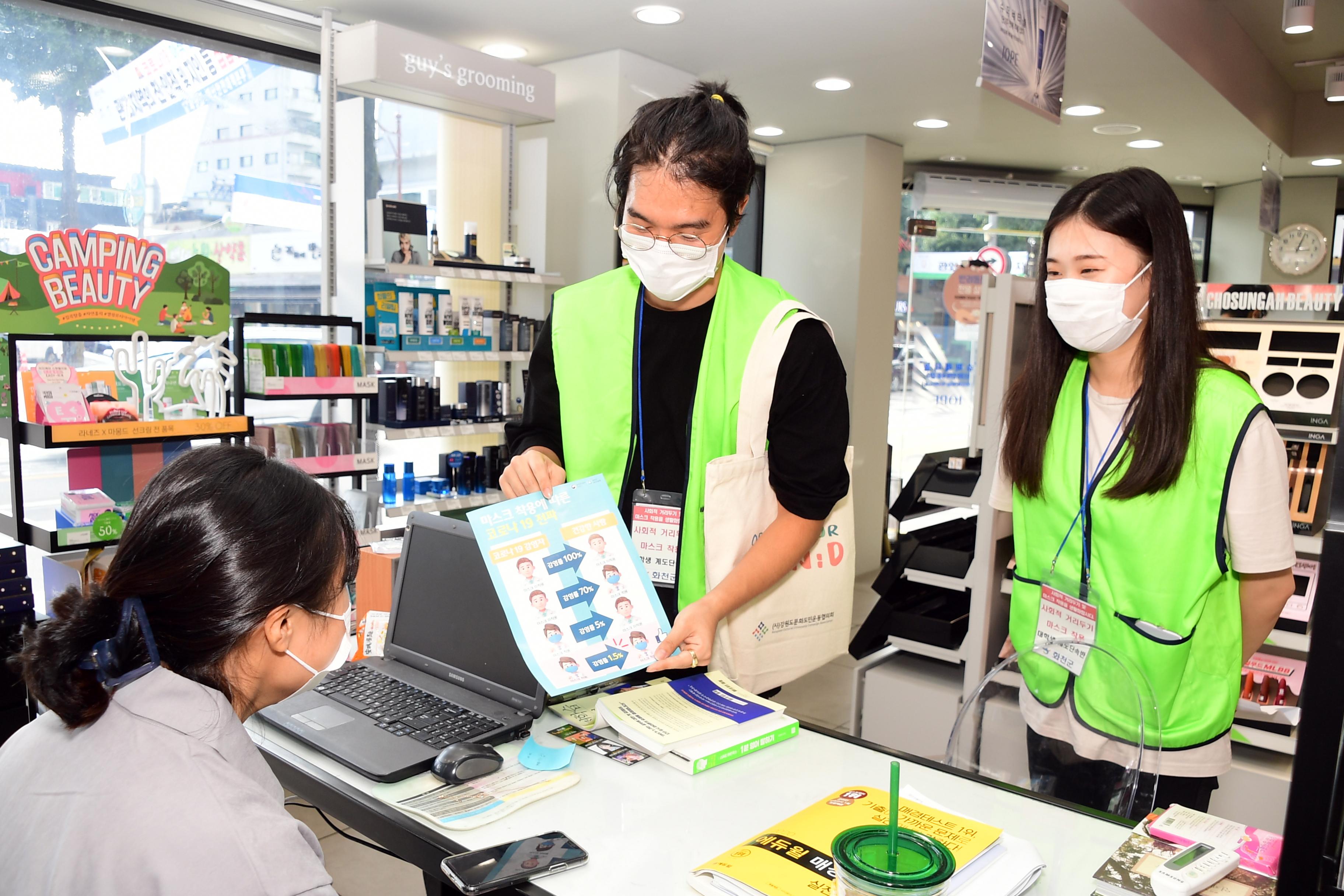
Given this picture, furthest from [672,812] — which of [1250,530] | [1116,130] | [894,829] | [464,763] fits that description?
[1116,130]

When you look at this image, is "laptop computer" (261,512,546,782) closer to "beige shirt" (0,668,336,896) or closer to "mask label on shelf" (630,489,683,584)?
"mask label on shelf" (630,489,683,584)

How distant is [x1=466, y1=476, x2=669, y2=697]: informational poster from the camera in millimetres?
1419

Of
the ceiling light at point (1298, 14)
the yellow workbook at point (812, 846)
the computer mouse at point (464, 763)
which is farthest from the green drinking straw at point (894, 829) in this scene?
the ceiling light at point (1298, 14)

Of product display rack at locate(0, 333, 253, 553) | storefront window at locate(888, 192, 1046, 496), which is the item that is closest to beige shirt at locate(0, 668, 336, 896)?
product display rack at locate(0, 333, 253, 553)

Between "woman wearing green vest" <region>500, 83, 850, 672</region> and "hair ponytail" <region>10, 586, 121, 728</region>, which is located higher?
"woman wearing green vest" <region>500, 83, 850, 672</region>

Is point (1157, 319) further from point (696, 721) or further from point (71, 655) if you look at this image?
point (71, 655)

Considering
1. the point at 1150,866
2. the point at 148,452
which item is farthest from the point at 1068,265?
the point at 148,452

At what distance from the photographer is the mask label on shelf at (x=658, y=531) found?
5.39 ft

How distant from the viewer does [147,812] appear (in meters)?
0.88

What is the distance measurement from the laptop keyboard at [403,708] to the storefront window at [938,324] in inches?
256

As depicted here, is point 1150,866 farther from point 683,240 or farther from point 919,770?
point 683,240

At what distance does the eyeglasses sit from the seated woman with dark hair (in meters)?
0.73

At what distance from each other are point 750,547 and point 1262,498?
89 centimetres

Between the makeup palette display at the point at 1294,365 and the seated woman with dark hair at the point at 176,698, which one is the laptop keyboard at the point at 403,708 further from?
the makeup palette display at the point at 1294,365
